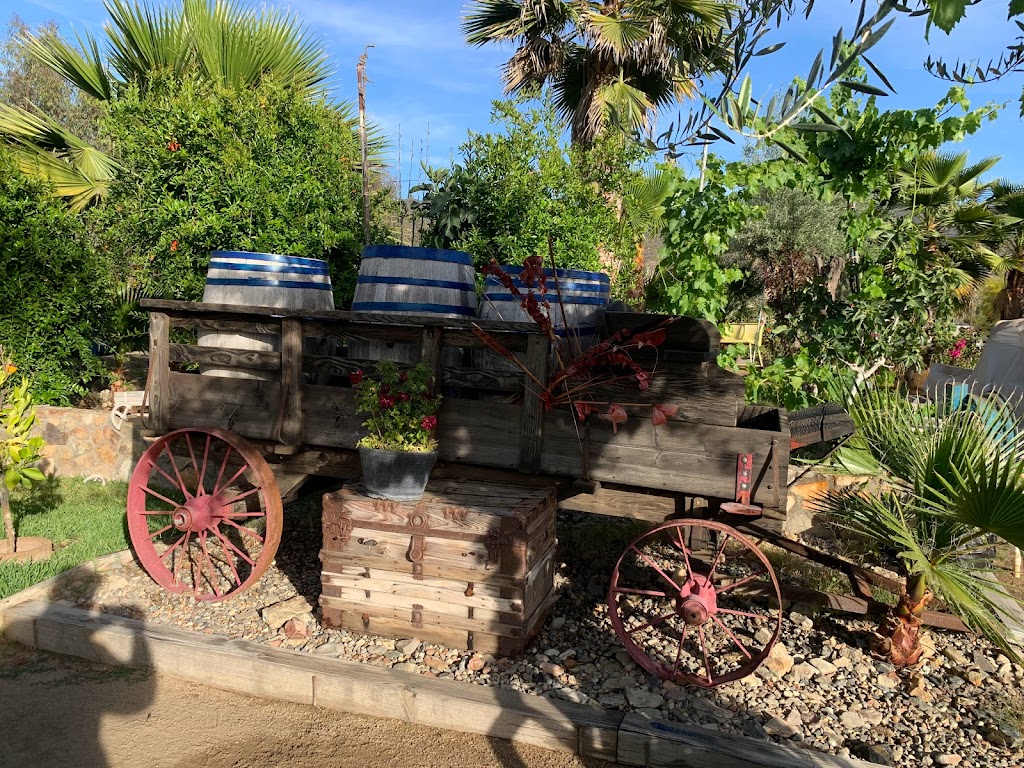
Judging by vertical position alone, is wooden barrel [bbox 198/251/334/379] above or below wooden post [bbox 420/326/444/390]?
above

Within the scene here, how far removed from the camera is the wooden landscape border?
2721mm

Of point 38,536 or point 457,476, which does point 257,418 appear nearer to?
point 457,476

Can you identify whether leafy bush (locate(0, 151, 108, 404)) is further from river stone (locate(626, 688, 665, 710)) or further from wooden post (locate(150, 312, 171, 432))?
river stone (locate(626, 688, 665, 710))

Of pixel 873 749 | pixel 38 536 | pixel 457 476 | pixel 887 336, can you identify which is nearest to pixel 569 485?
pixel 457 476

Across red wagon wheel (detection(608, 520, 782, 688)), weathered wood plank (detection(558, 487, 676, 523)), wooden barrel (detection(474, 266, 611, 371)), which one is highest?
wooden barrel (detection(474, 266, 611, 371))

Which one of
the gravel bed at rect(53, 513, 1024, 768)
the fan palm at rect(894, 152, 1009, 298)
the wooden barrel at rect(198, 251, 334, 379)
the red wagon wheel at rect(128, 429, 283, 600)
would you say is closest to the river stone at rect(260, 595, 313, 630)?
the gravel bed at rect(53, 513, 1024, 768)

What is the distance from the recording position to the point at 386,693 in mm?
3064

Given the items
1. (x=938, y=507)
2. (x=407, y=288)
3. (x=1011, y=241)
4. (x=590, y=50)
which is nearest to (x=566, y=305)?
(x=407, y=288)

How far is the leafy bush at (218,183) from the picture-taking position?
6.15 meters

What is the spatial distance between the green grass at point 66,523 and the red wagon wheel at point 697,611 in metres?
3.25

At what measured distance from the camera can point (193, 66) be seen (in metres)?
7.52

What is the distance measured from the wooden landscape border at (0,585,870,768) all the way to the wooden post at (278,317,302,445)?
3.35ft

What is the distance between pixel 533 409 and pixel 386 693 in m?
1.36

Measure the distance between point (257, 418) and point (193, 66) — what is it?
5.40 metres
